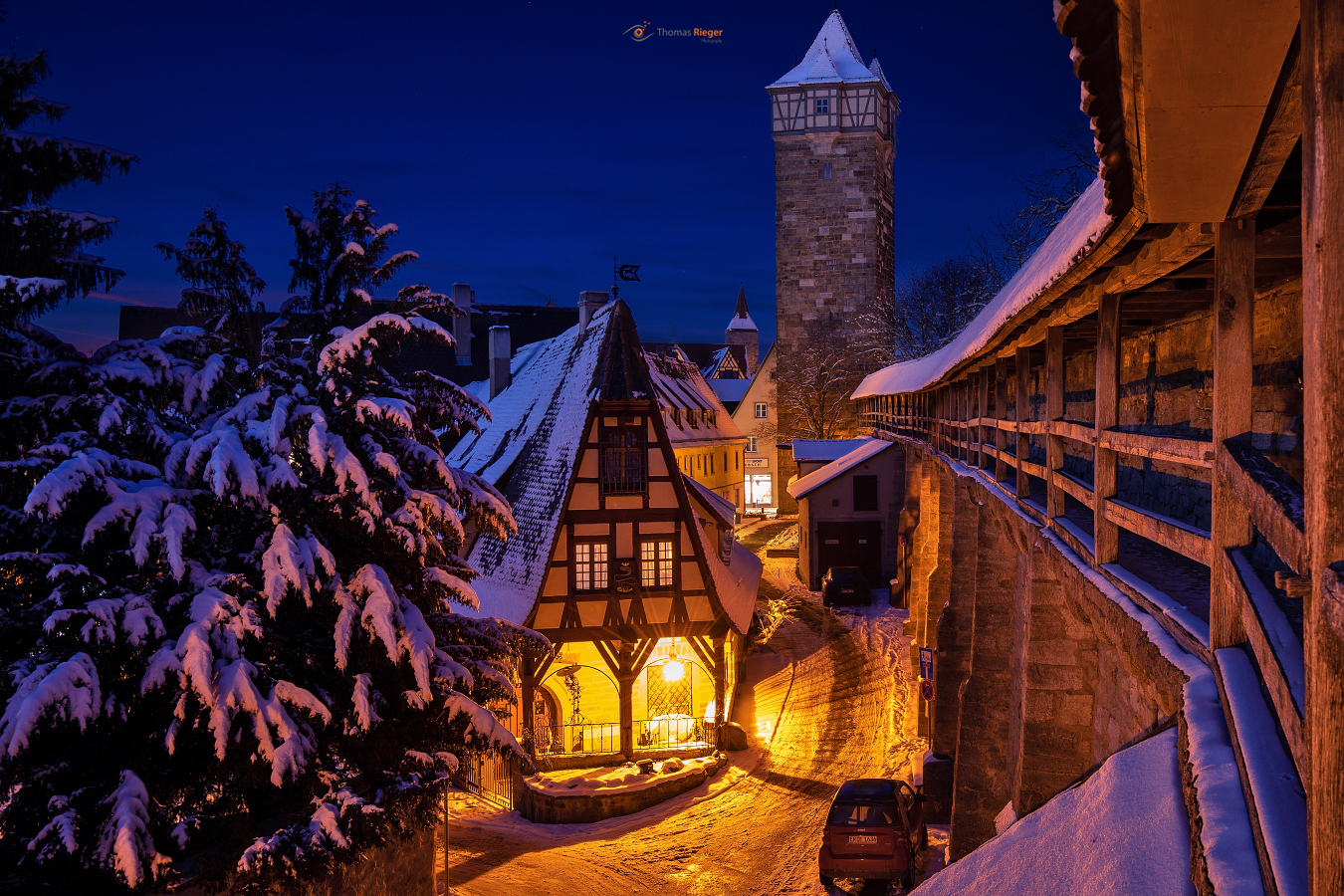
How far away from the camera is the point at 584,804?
14320 mm

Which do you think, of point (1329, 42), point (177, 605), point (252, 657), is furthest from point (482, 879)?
point (1329, 42)

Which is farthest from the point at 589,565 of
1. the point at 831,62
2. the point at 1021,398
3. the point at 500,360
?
the point at 831,62

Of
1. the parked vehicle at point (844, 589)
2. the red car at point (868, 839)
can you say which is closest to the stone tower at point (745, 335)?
the parked vehicle at point (844, 589)

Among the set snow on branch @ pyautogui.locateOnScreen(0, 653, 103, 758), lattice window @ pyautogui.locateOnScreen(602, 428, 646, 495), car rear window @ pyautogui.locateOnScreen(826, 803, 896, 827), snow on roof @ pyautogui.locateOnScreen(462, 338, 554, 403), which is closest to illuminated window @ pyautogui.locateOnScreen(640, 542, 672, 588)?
lattice window @ pyautogui.locateOnScreen(602, 428, 646, 495)

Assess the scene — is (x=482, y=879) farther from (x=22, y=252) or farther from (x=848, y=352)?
(x=848, y=352)

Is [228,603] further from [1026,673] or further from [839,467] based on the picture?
[839,467]

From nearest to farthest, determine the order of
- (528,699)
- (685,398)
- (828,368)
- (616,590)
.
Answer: (528,699), (616,590), (685,398), (828,368)

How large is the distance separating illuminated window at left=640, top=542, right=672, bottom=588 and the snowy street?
11.8 ft

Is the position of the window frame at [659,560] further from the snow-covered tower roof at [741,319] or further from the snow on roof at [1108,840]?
the snow-covered tower roof at [741,319]

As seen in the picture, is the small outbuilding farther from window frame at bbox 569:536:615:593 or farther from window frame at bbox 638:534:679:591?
window frame at bbox 569:536:615:593

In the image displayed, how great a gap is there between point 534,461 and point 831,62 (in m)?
32.3

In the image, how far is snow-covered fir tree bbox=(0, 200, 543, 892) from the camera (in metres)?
6.92

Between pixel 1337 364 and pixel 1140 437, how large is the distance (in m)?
2.25

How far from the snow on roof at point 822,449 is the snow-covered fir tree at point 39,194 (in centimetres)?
2753
